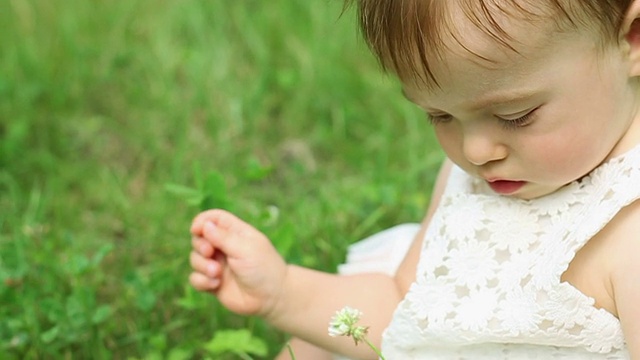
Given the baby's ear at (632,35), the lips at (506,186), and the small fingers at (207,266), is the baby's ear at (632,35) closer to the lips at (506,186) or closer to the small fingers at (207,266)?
the lips at (506,186)

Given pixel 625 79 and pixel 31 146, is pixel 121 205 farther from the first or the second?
pixel 625 79

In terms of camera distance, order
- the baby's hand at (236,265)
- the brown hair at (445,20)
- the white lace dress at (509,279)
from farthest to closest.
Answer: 1. the baby's hand at (236,265)
2. the white lace dress at (509,279)
3. the brown hair at (445,20)

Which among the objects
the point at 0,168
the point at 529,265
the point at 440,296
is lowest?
the point at 0,168

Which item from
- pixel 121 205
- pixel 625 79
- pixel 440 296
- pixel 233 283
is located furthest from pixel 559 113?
pixel 121 205

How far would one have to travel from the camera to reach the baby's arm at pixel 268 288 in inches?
63.0

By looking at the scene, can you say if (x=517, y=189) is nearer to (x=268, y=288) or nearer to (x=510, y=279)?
(x=510, y=279)

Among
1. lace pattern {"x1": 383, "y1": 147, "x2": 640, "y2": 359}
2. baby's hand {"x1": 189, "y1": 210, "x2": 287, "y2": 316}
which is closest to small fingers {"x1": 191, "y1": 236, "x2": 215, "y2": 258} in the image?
baby's hand {"x1": 189, "y1": 210, "x2": 287, "y2": 316}

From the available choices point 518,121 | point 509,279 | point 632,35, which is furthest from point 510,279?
point 632,35

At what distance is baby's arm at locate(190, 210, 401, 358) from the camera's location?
→ 1.60 metres

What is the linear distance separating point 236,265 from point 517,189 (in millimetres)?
456

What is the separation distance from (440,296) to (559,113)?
1.14 ft

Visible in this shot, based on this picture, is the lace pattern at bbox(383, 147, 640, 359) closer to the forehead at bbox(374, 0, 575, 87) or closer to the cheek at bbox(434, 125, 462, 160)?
the cheek at bbox(434, 125, 462, 160)

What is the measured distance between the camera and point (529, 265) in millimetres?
1405

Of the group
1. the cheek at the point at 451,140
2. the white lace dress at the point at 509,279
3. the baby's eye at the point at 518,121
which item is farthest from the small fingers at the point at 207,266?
the baby's eye at the point at 518,121
